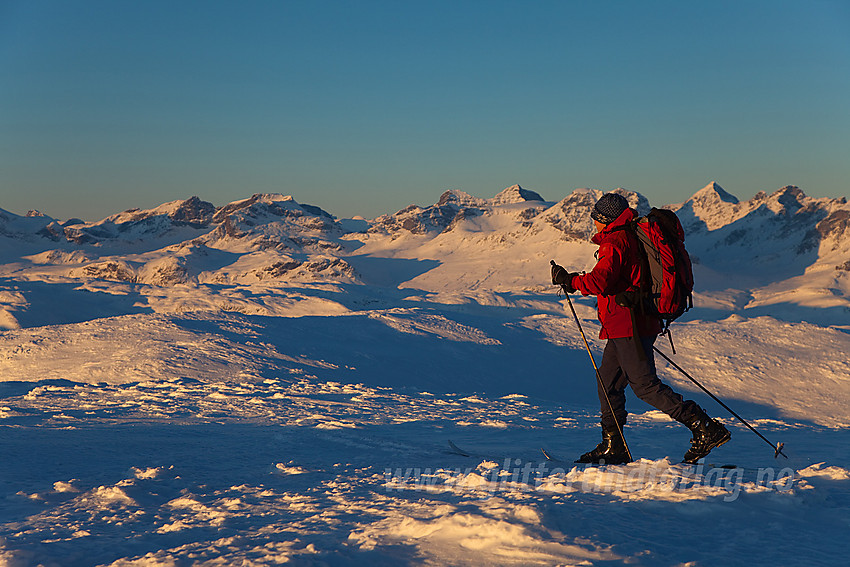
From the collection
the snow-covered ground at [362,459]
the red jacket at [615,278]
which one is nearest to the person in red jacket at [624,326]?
the red jacket at [615,278]

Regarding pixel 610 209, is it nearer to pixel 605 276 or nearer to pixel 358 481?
pixel 605 276

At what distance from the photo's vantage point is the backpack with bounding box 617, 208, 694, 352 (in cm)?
475

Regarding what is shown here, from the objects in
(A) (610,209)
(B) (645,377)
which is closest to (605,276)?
(A) (610,209)

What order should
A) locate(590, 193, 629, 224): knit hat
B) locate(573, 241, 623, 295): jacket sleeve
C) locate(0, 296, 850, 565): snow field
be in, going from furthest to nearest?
locate(590, 193, 629, 224): knit hat < locate(573, 241, 623, 295): jacket sleeve < locate(0, 296, 850, 565): snow field

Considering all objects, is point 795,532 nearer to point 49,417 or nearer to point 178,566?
point 178,566

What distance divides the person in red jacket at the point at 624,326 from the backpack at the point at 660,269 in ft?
0.18

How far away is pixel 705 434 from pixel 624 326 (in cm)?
96

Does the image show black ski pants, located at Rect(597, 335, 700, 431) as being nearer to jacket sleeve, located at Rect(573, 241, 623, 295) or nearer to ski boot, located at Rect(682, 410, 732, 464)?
ski boot, located at Rect(682, 410, 732, 464)

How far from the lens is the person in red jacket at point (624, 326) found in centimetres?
479

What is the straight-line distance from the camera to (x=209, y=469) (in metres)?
5.38

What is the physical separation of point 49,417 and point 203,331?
33.5 feet

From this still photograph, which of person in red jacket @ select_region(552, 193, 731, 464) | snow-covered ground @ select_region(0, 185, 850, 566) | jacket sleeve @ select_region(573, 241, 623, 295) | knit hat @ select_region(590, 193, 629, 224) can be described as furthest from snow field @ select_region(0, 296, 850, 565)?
knit hat @ select_region(590, 193, 629, 224)

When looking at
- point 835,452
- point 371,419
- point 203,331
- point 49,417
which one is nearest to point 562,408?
point 371,419

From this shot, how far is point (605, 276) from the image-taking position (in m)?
4.77
